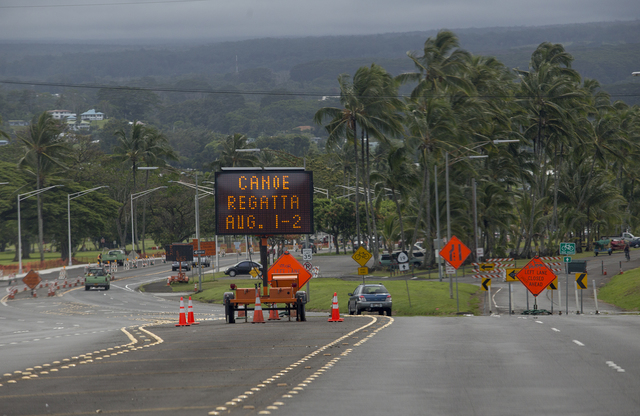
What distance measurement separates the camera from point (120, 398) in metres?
10.9

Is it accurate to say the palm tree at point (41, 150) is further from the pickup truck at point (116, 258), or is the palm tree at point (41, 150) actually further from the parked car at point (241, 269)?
the parked car at point (241, 269)

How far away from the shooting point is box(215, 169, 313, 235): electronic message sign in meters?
28.2

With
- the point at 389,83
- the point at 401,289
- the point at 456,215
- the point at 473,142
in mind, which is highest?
the point at 389,83

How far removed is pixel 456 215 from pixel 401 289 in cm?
2194

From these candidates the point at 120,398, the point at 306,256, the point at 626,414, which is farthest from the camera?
the point at 306,256

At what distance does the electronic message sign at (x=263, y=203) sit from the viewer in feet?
92.5

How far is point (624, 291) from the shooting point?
41344 mm

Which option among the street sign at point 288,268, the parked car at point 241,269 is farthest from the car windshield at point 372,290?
the parked car at point 241,269

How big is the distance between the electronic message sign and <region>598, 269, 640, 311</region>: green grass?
682 inches

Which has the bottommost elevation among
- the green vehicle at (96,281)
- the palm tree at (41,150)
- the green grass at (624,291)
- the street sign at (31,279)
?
the green grass at (624,291)

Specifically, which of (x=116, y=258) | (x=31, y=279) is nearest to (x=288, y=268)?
(x=31, y=279)

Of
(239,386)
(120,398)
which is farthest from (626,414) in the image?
(120,398)

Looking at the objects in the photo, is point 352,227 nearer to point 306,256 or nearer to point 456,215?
point 456,215

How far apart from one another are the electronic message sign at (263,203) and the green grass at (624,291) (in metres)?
17.3
